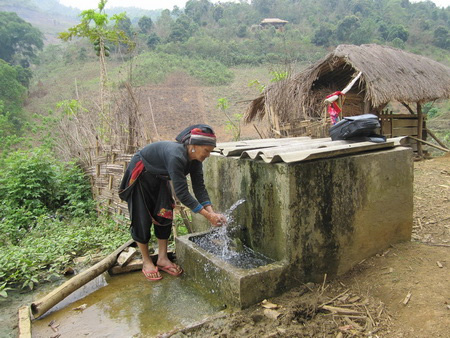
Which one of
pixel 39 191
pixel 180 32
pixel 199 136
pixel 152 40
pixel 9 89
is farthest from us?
pixel 180 32

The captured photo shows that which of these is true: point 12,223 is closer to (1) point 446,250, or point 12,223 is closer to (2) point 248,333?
(2) point 248,333

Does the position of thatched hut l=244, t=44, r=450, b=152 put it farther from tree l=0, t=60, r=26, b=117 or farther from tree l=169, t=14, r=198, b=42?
tree l=169, t=14, r=198, b=42

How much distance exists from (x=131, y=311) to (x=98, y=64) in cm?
3232

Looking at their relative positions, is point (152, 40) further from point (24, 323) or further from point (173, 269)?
point (24, 323)

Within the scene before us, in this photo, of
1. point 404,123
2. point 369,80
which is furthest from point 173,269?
point 404,123

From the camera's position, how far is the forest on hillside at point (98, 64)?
5264mm

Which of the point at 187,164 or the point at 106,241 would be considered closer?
the point at 187,164

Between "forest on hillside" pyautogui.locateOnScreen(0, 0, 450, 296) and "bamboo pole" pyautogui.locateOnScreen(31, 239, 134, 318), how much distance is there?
690 millimetres

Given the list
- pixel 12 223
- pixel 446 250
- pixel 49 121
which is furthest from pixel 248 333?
pixel 49 121

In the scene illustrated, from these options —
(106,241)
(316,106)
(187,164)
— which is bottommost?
(106,241)

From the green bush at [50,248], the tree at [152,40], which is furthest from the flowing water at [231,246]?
the tree at [152,40]

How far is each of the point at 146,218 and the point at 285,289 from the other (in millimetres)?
1415

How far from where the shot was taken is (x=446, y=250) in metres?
3.32

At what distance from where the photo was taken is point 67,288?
2926 millimetres
